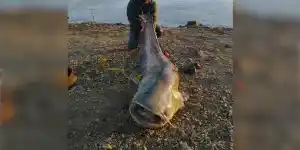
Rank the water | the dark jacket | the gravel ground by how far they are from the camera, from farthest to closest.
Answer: the water < the dark jacket < the gravel ground

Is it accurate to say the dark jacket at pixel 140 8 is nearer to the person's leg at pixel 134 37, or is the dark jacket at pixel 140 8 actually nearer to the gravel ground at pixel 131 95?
the person's leg at pixel 134 37

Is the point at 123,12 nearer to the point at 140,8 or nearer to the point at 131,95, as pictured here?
the point at 140,8

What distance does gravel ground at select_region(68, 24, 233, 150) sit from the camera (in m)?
2.43

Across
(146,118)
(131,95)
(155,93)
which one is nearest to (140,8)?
(131,95)

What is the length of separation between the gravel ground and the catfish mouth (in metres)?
0.06

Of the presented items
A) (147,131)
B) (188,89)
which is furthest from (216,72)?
(147,131)

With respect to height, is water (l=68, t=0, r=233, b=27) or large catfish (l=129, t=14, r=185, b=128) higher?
water (l=68, t=0, r=233, b=27)

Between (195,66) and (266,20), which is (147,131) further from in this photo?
(266,20)

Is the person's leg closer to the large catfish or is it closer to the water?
the large catfish

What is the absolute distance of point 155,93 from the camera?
2.55 m

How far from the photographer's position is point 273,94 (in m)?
0.47

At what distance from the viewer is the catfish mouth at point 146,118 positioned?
2467mm

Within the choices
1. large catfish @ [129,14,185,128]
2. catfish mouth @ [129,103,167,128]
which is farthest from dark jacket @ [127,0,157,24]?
catfish mouth @ [129,103,167,128]

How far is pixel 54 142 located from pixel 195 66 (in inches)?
123
